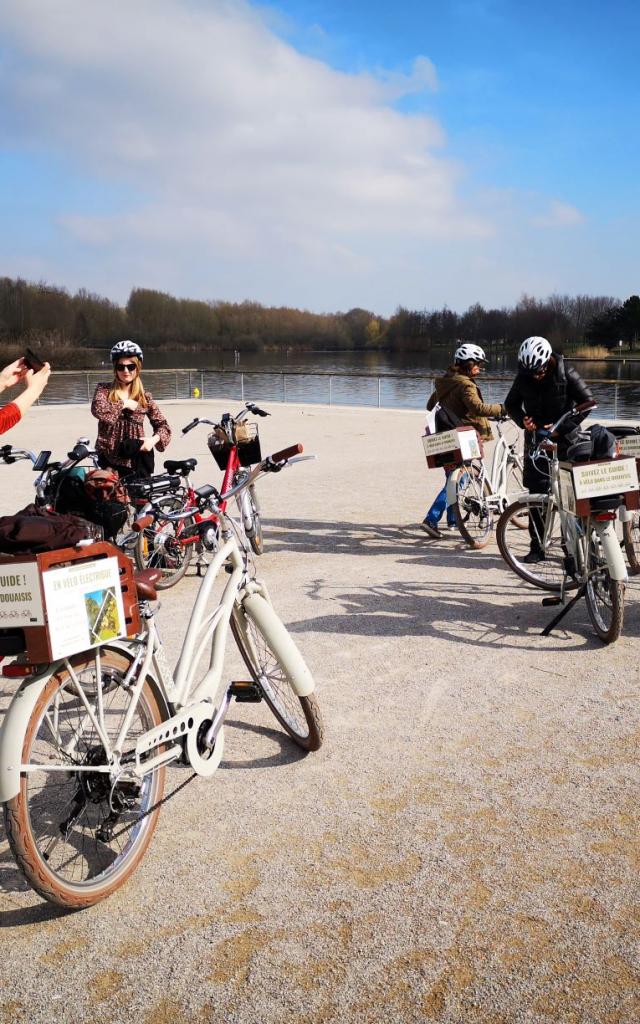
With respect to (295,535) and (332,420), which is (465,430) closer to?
(295,535)

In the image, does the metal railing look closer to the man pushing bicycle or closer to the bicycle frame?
the man pushing bicycle

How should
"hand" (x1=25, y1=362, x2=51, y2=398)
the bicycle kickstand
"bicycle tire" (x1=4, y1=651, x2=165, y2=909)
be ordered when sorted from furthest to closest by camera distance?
the bicycle kickstand
"hand" (x1=25, y1=362, x2=51, y2=398)
"bicycle tire" (x1=4, y1=651, x2=165, y2=909)

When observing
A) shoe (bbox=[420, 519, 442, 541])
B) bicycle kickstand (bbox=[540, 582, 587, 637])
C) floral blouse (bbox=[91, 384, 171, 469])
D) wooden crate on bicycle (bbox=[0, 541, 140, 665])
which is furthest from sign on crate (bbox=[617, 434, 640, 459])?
wooden crate on bicycle (bbox=[0, 541, 140, 665])

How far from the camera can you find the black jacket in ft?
22.2

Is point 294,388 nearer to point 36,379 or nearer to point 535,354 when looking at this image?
point 535,354

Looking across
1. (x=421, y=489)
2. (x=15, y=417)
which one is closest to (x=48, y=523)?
(x=15, y=417)

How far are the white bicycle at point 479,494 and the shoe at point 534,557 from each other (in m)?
1.20

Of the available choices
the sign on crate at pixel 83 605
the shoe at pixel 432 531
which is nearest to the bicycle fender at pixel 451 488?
the shoe at pixel 432 531

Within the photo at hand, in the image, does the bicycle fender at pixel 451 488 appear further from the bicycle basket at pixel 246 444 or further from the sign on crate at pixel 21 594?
the sign on crate at pixel 21 594

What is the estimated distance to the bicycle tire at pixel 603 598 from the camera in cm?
496

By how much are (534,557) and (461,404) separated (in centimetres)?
222

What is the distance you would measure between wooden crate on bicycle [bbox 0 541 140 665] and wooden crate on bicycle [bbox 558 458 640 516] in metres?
3.22

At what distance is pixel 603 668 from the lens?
186 inches

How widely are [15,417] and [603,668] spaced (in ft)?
10.8
